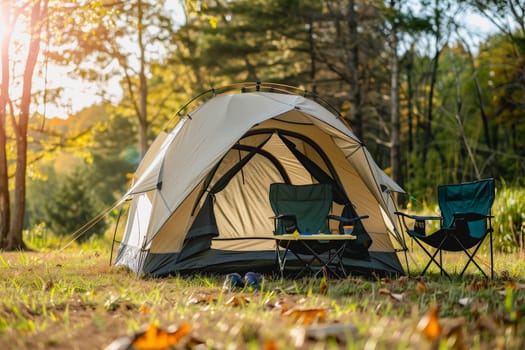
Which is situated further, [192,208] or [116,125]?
[116,125]

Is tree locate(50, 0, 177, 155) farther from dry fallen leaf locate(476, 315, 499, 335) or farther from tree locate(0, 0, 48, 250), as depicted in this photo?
dry fallen leaf locate(476, 315, 499, 335)

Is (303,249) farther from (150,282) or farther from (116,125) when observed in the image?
(116,125)

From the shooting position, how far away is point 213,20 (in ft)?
25.3

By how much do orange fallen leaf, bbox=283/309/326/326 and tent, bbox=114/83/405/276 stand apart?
7.99 ft

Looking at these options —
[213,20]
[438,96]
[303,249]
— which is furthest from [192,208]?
[438,96]

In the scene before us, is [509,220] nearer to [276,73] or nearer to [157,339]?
[157,339]

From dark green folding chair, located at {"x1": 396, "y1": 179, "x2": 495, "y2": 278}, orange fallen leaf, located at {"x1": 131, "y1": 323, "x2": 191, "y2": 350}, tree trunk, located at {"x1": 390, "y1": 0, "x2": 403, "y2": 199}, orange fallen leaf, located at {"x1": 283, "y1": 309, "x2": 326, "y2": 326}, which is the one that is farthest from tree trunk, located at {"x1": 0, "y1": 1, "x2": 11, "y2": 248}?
orange fallen leaf, located at {"x1": 131, "y1": 323, "x2": 191, "y2": 350}

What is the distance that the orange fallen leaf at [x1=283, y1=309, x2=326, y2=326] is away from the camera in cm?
249

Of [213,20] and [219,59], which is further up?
[219,59]

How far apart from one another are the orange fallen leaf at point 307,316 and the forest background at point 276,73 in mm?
4941

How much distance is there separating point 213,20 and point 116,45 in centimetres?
651

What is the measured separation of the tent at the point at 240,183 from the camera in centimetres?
522

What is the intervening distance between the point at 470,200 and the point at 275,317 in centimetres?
297

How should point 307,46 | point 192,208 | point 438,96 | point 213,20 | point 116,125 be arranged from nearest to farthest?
point 192,208 < point 213,20 < point 307,46 < point 438,96 < point 116,125
